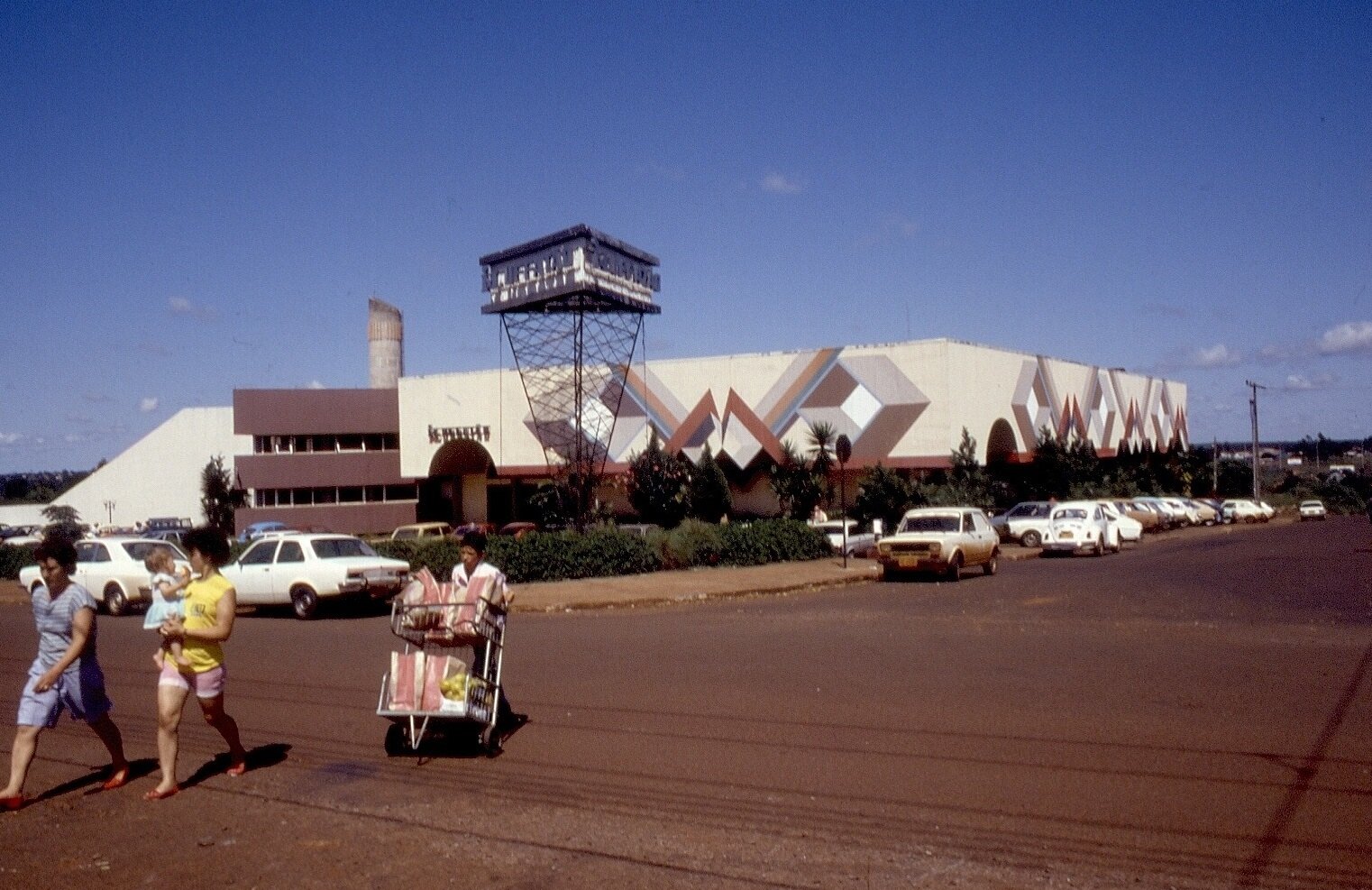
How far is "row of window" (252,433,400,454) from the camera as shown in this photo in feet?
182

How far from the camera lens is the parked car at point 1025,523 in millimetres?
36781

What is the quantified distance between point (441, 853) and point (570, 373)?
4108 cm

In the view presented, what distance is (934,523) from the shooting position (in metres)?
25.2

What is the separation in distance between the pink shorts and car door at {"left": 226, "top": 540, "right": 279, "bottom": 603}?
13.3 meters

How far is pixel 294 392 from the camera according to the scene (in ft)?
182

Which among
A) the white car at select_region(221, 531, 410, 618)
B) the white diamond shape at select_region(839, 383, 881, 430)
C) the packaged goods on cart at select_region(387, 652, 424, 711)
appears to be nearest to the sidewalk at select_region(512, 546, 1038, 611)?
the white car at select_region(221, 531, 410, 618)

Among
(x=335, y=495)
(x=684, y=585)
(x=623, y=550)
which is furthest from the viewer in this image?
(x=335, y=495)

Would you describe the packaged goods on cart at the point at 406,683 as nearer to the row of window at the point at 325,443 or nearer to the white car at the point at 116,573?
the white car at the point at 116,573

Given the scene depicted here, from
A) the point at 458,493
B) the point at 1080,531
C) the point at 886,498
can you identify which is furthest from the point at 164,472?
the point at 1080,531

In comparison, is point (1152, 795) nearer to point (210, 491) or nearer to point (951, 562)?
point (951, 562)

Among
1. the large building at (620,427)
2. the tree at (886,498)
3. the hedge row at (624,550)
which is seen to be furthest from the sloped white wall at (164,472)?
the tree at (886,498)

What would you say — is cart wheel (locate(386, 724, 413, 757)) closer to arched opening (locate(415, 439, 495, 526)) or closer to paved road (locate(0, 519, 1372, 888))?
paved road (locate(0, 519, 1372, 888))

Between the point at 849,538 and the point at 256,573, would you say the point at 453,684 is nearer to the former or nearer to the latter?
the point at 256,573

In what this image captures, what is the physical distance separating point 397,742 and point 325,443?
5098cm
